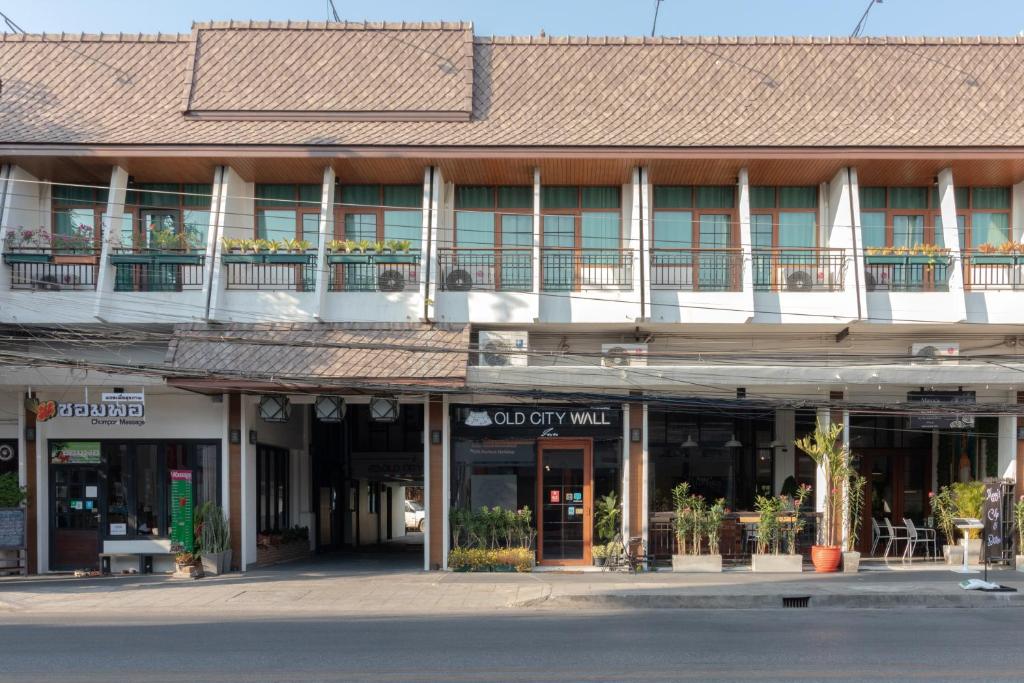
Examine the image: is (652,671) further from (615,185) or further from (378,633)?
(615,185)

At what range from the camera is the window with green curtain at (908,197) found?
2198 cm

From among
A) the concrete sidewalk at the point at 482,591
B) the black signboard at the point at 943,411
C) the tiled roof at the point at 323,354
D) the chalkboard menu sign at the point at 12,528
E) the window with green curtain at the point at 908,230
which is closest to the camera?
the concrete sidewalk at the point at 482,591

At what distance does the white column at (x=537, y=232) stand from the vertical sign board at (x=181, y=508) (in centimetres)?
781

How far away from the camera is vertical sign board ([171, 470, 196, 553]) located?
2080cm

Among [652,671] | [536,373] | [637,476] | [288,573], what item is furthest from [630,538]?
[652,671]

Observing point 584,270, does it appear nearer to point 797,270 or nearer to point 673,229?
point 673,229

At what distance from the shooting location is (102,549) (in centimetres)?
2100

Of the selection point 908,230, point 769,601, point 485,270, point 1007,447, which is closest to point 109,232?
point 485,270

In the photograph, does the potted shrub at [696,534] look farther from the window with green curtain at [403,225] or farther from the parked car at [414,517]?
the parked car at [414,517]

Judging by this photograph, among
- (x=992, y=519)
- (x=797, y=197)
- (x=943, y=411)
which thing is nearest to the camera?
(x=992, y=519)

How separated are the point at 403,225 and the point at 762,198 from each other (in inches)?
295

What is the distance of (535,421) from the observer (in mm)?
20844

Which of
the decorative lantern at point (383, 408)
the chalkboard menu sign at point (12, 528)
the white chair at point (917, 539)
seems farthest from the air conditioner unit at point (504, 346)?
the chalkboard menu sign at point (12, 528)

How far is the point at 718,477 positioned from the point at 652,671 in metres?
13.8
